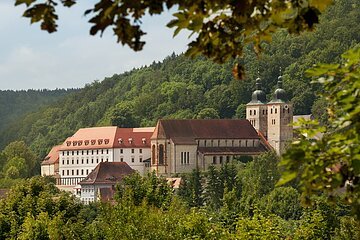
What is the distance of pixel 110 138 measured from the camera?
171750 millimetres

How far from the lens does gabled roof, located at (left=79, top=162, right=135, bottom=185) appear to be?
156 m

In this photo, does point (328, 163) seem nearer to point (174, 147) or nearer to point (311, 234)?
point (311, 234)

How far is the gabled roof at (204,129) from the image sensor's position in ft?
532

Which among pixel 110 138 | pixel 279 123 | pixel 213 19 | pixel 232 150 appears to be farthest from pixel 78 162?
pixel 213 19

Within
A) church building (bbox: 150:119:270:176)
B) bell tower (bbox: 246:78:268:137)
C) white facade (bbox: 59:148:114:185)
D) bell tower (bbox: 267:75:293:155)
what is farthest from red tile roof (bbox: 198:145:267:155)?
white facade (bbox: 59:148:114:185)

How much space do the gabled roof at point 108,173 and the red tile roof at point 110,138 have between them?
353 inches

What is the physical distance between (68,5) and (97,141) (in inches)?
6684

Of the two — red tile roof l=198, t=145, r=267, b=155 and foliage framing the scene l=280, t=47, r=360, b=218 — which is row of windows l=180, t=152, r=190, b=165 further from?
foliage framing the scene l=280, t=47, r=360, b=218

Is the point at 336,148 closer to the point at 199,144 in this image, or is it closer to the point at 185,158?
the point at 185,158

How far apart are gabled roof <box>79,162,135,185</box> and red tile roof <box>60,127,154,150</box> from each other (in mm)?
8963

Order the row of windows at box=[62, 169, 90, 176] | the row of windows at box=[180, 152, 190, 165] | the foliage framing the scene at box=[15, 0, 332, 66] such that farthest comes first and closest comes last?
the row of windows at box=[62, 169, 90, 176]
the row of windows at box=[180, 152, 190, 165]
the foliage framing the scene at box=[15, 0, 332, 66]

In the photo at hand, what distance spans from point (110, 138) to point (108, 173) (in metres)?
14.8

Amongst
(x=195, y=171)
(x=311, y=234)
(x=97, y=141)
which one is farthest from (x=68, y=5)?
(x=97, y=141)

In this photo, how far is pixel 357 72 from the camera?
7.28 meters
